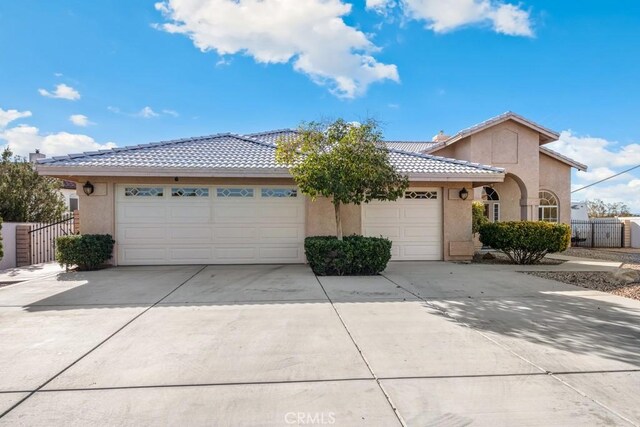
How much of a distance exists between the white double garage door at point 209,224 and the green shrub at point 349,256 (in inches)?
87.6

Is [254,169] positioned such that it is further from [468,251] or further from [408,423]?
[408,423]

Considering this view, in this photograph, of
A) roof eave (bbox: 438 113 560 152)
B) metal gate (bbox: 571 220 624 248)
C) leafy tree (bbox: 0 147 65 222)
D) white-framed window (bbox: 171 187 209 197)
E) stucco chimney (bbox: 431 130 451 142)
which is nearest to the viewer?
white-framed window (bbox: 171 187 209 197)

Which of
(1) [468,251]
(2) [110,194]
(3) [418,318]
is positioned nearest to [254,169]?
Result: (2) [110,194]

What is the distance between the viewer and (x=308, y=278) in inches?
360

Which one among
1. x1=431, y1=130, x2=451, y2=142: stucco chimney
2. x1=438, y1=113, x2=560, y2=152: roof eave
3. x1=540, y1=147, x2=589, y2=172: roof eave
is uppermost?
x1=431, y1=130, x2=451, y2=142: stucco chimney

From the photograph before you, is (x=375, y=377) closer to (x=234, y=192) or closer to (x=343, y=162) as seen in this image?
(x=343, y=162)

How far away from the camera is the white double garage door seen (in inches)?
448

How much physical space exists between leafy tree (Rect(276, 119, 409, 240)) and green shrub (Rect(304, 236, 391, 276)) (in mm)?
1136

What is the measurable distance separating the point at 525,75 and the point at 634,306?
444 inches

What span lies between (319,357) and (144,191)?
9344 millimetres

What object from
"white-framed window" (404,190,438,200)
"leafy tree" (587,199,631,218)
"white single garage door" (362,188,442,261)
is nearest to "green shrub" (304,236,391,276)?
"white single garage door" (362,188,442,261)

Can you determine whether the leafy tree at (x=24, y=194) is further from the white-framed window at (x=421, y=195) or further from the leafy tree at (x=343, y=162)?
the white-framed window at (x=421, y=195)

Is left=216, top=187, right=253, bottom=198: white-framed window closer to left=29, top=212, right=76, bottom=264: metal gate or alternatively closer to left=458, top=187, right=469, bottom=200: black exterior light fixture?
left=29, top=212, right=76, bottom=264: metal gate

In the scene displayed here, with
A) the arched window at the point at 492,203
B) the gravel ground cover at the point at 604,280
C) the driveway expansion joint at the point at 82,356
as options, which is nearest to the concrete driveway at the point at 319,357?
the driveway expansion joint at the point at 82,356
